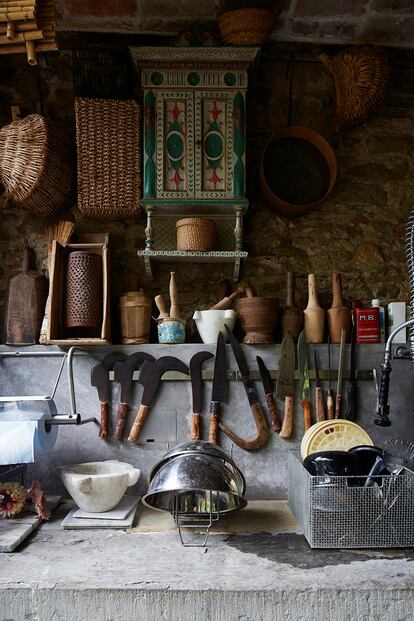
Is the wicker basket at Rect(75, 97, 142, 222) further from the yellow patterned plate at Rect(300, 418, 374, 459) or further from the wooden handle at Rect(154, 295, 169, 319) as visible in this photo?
the yellow patterned plate at Rect(300, 418, 374, 459)

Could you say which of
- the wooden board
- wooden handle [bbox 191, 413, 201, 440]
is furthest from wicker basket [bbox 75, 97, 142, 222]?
the wooden board

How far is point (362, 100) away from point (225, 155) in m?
0.76

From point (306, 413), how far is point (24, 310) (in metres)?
1.47

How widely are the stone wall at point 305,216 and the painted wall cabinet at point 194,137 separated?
238mm

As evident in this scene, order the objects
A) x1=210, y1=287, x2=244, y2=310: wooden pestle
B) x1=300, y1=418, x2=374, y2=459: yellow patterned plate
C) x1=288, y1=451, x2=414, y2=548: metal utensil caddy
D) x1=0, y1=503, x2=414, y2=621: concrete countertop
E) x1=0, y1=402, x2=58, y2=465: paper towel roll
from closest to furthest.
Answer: x1=0, y1=503, x2=414, y2=621: concrete countertop < x1=288, y1=451, x2=414, y2=548: metal utensil caddy < x1=0, y1=402, x2=58, y2=465: paper towel roll < x1=300, y1=418, x2=374, y2=459: yellow patterned plate < x1=210, y1=287, x2=244, y2=310: wooden pestle

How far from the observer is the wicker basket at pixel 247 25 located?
2.65 m

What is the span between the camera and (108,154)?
281cm

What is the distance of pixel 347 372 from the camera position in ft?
9.05

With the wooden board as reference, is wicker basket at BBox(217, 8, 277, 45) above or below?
above

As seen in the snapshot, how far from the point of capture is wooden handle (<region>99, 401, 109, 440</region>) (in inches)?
107

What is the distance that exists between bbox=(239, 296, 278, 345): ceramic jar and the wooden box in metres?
0.66

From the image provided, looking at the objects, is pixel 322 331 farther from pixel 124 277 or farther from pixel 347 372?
pixel 124 277

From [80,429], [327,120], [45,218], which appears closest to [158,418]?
[80,429]

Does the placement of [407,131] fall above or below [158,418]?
above
